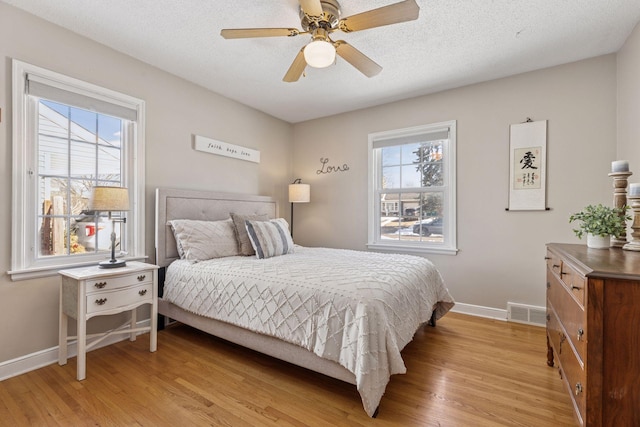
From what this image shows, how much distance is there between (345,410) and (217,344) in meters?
1.34

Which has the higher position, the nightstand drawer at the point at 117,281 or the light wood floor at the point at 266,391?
the nightstand drawer at the point at 117,281

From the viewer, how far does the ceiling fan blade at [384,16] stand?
1606 mm

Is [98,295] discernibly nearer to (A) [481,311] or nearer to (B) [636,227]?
(B) [636,227]

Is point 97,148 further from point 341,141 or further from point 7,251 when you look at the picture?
point 341,141

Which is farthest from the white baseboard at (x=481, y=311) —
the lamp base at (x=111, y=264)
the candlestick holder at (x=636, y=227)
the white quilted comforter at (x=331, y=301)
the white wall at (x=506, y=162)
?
the lamp base at (x=111, y=264)

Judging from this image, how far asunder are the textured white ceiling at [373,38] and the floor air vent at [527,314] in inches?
92.9

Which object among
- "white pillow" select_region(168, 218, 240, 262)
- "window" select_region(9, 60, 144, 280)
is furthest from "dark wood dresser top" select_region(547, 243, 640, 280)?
"window" select_region(9, 60, 144, 280)

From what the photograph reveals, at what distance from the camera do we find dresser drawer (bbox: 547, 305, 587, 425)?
121 centimetres

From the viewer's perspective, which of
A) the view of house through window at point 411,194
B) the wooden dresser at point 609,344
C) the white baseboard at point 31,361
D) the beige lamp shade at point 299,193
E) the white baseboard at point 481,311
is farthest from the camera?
the beige lamp shade at point 299,193

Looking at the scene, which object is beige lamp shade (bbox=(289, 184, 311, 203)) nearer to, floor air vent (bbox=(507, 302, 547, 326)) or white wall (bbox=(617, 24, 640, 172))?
floor air vent (bbox=(507, 302, 547, 326))

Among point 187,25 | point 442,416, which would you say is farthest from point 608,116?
point 187,25

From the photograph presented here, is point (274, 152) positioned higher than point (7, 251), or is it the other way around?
point (274, 152)

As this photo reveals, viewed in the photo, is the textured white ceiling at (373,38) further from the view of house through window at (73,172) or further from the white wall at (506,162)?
the view of house through window at (73,172)

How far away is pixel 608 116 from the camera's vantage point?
104 inches
